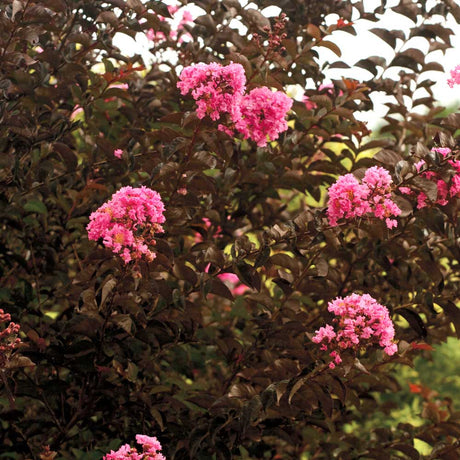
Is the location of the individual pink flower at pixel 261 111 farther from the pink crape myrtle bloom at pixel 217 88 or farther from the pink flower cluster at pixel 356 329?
the pink flower cluster at pixel 356 329

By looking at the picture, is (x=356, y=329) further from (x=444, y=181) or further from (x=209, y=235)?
(x=209, y=235)

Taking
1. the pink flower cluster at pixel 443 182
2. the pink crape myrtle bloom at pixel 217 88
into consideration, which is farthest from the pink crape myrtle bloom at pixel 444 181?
the pink crape myrtle bloom at pixel 217 88

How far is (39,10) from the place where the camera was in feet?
8.55

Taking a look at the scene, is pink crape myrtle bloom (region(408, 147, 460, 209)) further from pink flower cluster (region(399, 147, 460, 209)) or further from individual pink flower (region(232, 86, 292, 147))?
individual pink flower (region(232, 86, 292, 147))

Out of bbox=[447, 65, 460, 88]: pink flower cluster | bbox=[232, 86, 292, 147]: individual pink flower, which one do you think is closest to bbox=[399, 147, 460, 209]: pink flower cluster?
bbox=[447, 65, 460, 88]: pink flower cluster

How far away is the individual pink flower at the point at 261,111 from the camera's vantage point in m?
2.54

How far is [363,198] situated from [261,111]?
21.2 inches

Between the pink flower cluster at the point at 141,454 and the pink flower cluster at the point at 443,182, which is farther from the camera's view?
the pink flower cluster at the point at 443,182

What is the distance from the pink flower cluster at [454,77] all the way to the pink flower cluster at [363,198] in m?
0.61

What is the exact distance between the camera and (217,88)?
90.4 inches

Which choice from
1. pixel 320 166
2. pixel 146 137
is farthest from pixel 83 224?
pixel 320 166

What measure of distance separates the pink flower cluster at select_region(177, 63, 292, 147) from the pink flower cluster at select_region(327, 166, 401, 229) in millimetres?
421

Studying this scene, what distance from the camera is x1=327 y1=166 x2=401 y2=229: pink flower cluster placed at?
2229mm

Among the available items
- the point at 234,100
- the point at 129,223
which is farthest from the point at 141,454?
the point at 234,100
